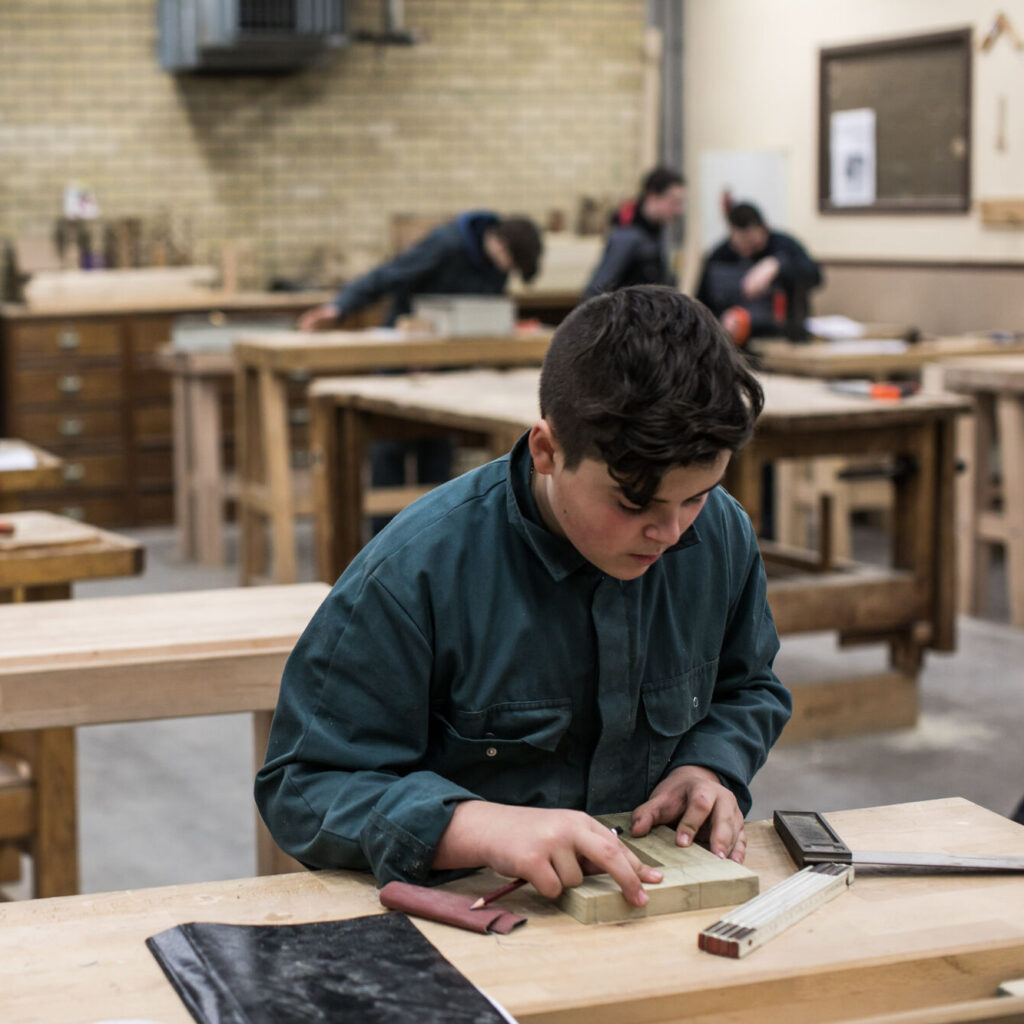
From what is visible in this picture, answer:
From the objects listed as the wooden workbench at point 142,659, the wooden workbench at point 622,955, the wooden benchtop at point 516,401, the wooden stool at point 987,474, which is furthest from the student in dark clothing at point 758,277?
the wooden workbench at point 622,955

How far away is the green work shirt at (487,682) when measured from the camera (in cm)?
139

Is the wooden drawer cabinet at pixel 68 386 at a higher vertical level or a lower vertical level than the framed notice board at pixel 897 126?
lower

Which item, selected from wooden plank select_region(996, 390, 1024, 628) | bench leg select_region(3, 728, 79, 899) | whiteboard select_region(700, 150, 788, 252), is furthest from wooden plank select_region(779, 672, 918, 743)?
whiteboard select_region(700, 150, 788, 252)

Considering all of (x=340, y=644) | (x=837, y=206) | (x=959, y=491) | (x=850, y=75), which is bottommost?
(x=959, y=491)

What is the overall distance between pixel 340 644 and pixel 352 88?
8.05 metres

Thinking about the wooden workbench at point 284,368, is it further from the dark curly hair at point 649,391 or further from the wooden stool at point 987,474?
the dark curly hair at point 649,391

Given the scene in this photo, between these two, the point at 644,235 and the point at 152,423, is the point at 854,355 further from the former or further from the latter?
the point at 152,423

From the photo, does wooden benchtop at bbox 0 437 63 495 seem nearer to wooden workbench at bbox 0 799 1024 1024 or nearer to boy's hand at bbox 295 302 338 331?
wooden workbench at bbox 0 799 1024 1024

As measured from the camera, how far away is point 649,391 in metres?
1.28

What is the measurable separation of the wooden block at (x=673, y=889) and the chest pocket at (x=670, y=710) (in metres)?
0.15

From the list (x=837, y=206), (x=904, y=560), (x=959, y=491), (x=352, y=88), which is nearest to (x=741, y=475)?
(x=904, y=560)

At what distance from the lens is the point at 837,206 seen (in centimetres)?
867

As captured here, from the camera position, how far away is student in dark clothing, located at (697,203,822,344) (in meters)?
7.11

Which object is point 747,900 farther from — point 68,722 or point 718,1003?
point 68,722
